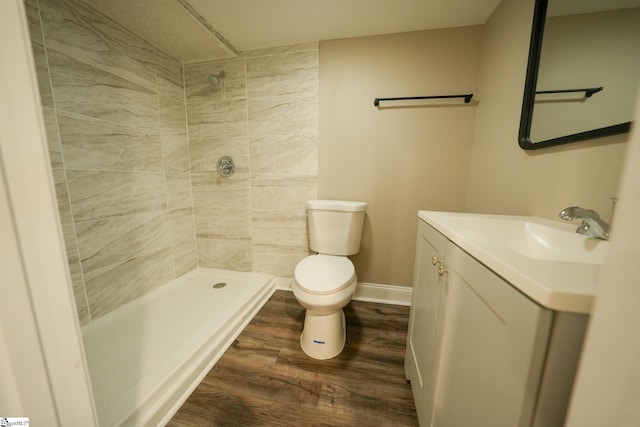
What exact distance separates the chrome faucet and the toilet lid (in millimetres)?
870

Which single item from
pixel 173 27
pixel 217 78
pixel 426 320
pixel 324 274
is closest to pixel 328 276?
pixel 324 274

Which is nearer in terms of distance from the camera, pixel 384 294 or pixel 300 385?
pixel 300 385

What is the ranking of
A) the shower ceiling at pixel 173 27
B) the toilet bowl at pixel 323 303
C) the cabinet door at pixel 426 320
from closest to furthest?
1. the cabinet door at pixel 426 320
2. the toilet bowl at pixel 323 303
3. the shower ceiling at pixel 173 27

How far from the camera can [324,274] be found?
122 centimetres

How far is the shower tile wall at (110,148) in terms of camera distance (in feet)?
3.59

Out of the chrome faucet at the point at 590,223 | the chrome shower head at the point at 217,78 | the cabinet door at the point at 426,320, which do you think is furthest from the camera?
the chrome shower head at the point at 217,78

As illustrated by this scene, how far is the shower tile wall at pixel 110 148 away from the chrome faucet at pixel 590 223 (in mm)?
2122

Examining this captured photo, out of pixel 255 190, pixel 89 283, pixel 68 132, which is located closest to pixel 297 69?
pixel 255 190

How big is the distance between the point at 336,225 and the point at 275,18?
137cm

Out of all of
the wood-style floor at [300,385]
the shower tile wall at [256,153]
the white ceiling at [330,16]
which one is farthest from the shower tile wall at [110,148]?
the wood-style floor at [300,385]

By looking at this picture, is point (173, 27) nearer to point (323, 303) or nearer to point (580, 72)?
point (323, 303)

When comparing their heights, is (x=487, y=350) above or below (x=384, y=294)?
above

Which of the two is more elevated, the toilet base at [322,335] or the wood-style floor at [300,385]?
the toilet base at [322,335]

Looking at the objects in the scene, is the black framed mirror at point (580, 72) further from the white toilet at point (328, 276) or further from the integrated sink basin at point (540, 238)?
the white toilet at point (328, 276)
